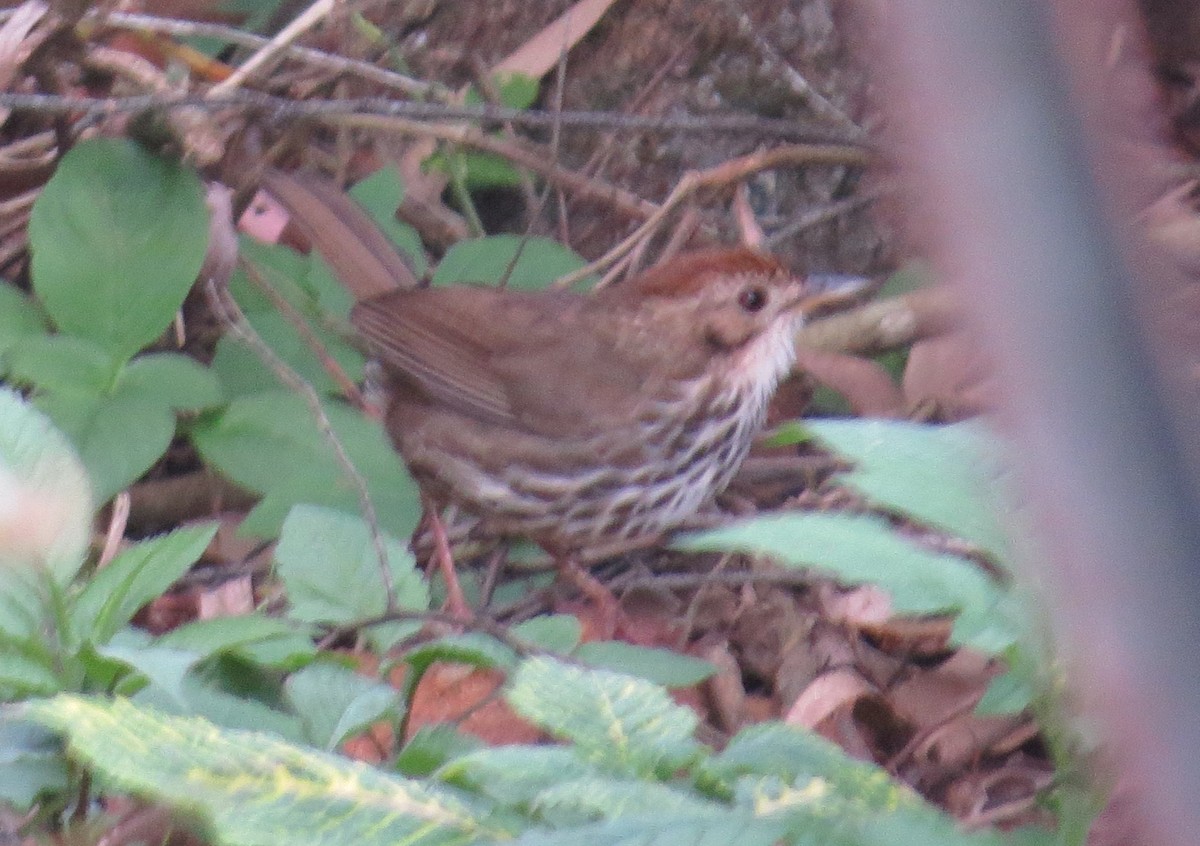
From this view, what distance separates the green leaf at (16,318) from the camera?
291 cm

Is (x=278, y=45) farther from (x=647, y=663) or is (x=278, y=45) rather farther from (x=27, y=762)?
(x=27, y=762)

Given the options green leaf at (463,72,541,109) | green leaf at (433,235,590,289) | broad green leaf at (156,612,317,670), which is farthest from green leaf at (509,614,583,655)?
green leaf at (463,72,541,109)

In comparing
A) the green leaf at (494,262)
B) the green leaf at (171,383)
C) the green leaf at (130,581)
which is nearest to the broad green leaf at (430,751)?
the green leaf at (130,581)

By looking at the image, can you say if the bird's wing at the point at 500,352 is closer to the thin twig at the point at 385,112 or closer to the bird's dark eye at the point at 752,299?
the bird's dark eye at the point at 752,299

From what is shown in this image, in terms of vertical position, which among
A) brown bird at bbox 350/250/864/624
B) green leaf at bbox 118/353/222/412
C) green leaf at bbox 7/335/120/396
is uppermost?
green leaf at bbox 7/335/120/396

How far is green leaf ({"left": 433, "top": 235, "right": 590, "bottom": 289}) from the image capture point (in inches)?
140

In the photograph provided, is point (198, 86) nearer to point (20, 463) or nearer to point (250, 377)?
point (250, 377)

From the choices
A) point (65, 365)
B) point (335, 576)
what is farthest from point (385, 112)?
point (335, 576)

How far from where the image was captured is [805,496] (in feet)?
10.1

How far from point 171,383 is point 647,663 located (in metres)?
1.22

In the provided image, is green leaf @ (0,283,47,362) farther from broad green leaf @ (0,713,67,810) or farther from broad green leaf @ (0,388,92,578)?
broad green leaf @ (0,713,67,810)

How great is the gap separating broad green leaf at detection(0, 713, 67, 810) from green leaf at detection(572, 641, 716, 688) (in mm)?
635

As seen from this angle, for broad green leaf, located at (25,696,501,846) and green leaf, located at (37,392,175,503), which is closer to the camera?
broad green leaf, located at (25,696,501,846)

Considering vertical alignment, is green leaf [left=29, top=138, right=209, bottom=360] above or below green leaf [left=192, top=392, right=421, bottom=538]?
above
